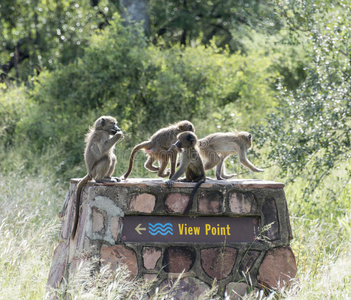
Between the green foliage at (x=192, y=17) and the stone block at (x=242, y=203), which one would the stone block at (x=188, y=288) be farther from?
the green foliage at (x=192, y=17)

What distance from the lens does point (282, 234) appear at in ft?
16.3

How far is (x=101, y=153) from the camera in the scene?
5.00 meters

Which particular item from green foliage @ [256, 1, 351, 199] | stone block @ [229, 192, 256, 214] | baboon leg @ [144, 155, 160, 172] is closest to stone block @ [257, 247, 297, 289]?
stone block @ [229, 192, 256, 214]

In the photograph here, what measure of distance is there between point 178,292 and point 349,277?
1738mm

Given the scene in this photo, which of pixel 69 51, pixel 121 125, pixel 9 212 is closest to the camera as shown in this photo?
pixel 9 212

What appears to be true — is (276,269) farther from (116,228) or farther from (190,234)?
(116,228)

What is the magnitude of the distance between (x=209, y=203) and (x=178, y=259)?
0.53 metres

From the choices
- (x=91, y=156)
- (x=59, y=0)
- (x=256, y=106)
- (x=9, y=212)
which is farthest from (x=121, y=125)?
(x=59, y=0)

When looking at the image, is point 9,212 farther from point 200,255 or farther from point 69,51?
point 69,51

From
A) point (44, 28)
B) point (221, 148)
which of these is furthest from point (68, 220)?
point (44, 28)

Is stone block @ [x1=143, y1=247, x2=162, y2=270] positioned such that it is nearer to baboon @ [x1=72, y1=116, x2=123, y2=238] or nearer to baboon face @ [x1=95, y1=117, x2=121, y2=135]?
baboon @ [x1=72, y1=116, x2=123, y2=238]

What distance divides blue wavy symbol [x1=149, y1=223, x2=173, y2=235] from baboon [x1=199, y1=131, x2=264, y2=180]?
1182 mm

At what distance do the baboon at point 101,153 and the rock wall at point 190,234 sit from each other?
0.34 ft

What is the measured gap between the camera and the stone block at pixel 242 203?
4871 millimetres
